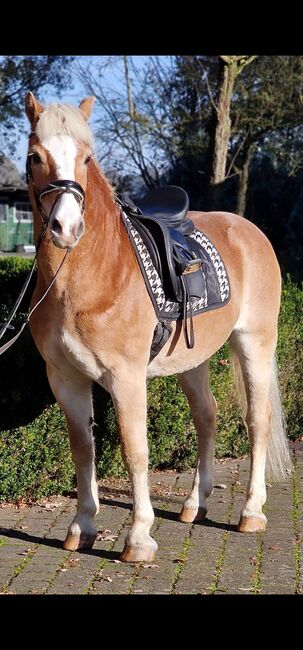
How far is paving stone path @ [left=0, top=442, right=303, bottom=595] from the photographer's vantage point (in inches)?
174

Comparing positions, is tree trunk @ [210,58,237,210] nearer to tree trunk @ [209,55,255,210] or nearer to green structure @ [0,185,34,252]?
tree trunk @ [209,55,255,210]

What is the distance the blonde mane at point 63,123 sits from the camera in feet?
13.6

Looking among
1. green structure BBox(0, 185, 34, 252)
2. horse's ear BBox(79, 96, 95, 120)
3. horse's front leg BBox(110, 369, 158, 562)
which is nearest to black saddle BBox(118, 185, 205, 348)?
horse's front leg BBox(110, 369, 158, 562)

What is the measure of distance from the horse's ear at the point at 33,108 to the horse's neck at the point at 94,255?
389mm

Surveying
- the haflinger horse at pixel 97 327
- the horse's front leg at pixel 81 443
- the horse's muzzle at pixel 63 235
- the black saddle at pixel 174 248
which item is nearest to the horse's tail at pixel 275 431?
the haflinger horse at pixel 97 327

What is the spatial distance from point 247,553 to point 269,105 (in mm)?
18329

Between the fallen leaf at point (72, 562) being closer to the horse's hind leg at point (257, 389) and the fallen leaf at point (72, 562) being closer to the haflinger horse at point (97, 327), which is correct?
the haflinger horse at point (97, 327)

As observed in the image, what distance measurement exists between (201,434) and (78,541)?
3.91ft

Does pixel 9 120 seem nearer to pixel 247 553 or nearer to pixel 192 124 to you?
pixel 192 124

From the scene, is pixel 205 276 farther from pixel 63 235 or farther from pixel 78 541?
pixel 78 541

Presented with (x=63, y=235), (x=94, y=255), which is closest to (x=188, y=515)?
(x=94, y=255)

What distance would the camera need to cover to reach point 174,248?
501 centimetres

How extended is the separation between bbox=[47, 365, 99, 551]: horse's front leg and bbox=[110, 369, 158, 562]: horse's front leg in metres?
0.32
